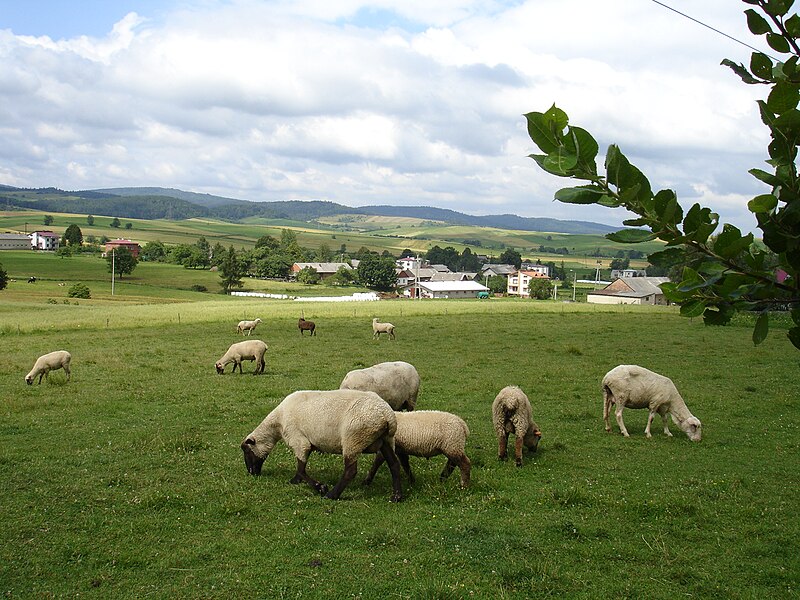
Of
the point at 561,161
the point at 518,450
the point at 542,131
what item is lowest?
the point at 518,450

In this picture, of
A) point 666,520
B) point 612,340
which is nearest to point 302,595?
point 666,520

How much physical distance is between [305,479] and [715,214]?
994 cm

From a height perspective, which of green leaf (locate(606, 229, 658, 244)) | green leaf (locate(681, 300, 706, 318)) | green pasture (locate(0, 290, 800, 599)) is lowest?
green pasture (locate(0, 290, 800, 599))

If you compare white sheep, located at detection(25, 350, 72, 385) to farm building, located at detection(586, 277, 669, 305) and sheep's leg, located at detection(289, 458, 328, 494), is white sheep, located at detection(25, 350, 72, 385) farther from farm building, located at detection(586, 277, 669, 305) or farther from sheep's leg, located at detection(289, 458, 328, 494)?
farm building, located at detection(586, 277, 669, 305)

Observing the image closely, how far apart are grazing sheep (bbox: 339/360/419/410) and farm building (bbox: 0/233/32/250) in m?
150

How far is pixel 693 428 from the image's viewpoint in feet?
50.3

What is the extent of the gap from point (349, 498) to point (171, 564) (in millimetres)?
3420

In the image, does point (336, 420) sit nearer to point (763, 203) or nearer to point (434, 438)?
point (434, 438)

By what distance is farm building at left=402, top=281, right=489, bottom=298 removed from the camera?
11597 cm

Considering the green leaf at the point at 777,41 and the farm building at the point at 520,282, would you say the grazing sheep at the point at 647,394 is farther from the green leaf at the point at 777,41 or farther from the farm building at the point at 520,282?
the farm building at the point at 520,282

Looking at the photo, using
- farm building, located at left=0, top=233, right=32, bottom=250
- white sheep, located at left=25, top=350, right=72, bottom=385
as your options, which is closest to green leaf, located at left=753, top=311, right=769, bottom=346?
white sheep, located at left=25, top=350, right=72, bottom=385

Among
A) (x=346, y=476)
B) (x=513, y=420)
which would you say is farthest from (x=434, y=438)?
(x=513, y=420)

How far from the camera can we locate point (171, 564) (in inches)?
335

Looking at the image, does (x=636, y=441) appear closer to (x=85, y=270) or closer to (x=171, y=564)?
(x=171, y=564)
